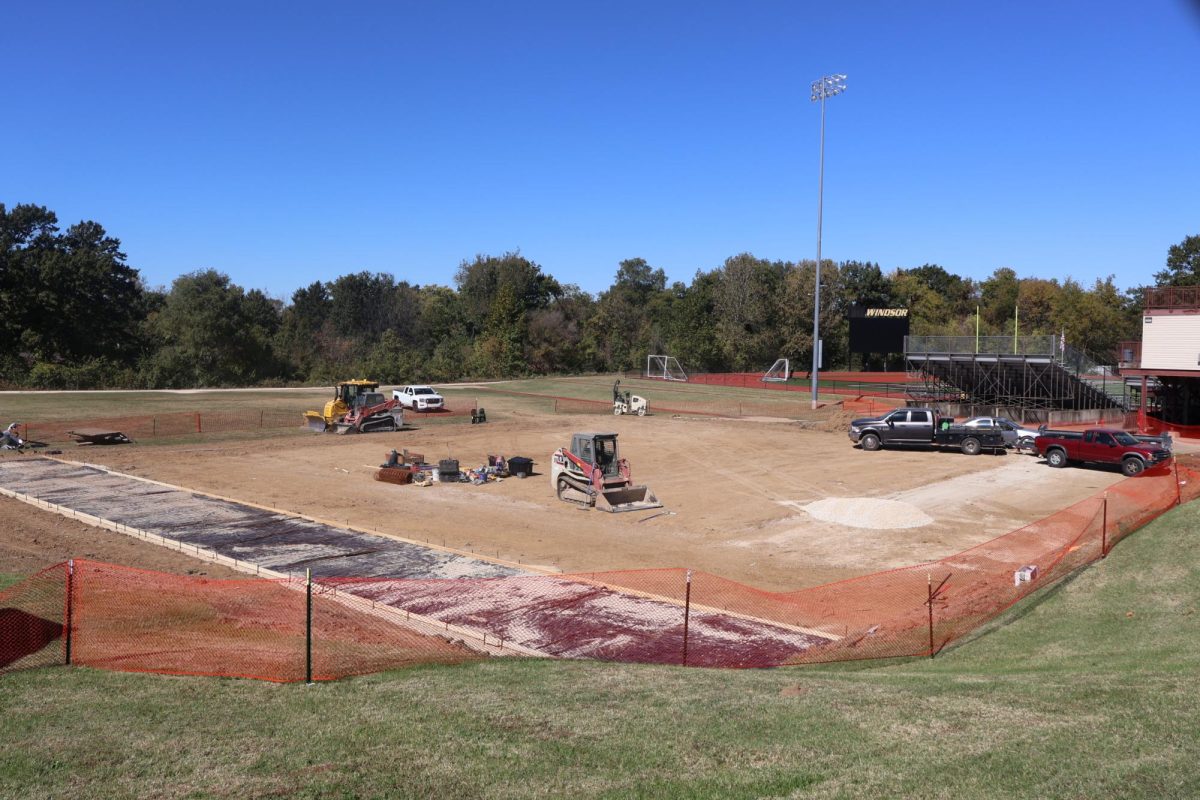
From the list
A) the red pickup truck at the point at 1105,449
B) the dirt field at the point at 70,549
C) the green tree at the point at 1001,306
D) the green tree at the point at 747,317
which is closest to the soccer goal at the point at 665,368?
the green tree at the point at 747,317

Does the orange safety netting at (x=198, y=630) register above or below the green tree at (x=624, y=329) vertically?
below

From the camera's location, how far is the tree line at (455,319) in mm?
78000

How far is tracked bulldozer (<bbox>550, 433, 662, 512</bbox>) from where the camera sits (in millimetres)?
26609

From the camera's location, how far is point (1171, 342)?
147 feet

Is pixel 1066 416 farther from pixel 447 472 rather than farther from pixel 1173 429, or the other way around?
pixel 447 472

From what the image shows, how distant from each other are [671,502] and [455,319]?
297 ft

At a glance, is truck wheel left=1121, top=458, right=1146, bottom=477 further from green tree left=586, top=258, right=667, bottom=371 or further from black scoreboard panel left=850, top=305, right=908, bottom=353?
green tree left=586, top=258, right=667, bottom=371

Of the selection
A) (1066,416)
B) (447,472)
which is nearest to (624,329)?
(1066,416)

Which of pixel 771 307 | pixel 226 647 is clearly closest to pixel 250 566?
pixel 226 647

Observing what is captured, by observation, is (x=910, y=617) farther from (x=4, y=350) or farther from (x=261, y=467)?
(x=4, y=350)

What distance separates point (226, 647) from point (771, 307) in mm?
98463

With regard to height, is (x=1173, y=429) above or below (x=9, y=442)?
above

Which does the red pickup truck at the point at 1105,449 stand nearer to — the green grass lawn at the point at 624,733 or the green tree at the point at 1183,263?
the green grass lawn at the point at 624,733

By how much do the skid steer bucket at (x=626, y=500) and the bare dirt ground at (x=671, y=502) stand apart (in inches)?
26.5
